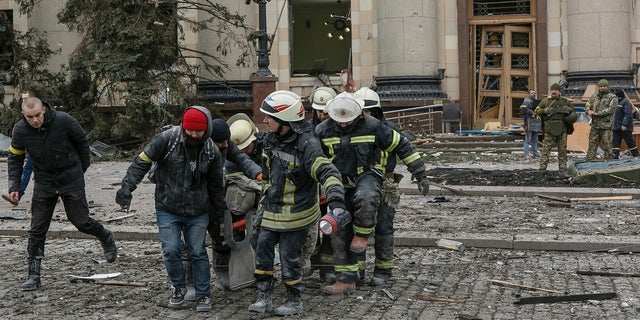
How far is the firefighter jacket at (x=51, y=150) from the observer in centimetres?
884

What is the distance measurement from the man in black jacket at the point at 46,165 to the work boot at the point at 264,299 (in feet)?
7.23

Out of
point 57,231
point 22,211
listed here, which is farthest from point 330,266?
point 22,211

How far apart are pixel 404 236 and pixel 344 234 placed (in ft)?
→ 8.38

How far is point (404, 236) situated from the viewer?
11.2 meters

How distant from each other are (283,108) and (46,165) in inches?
96.1

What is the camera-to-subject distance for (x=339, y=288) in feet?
27.6

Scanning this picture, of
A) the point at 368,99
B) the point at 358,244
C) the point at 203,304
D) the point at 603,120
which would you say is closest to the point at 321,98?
the point at 368,99

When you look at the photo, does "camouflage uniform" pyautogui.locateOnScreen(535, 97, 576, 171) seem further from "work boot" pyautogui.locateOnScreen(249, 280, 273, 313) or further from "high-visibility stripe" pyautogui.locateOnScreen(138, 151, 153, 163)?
"high-visibility stripe" pyautogui.locateOnScreen(138, 151, 153, 163)

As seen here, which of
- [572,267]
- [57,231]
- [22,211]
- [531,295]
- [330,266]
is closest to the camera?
[531,295]

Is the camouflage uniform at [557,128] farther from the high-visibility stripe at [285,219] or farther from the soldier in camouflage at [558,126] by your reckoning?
the high-visibility stripe at [285,219]

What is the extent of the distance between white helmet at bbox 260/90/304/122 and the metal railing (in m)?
19.5

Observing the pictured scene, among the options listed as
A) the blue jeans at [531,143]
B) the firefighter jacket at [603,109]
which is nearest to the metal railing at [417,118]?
the blue jeans at [531,143]

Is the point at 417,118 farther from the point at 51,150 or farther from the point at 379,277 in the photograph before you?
the point at 51,150

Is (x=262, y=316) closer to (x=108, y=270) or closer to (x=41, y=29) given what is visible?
(x=108, y=270)
